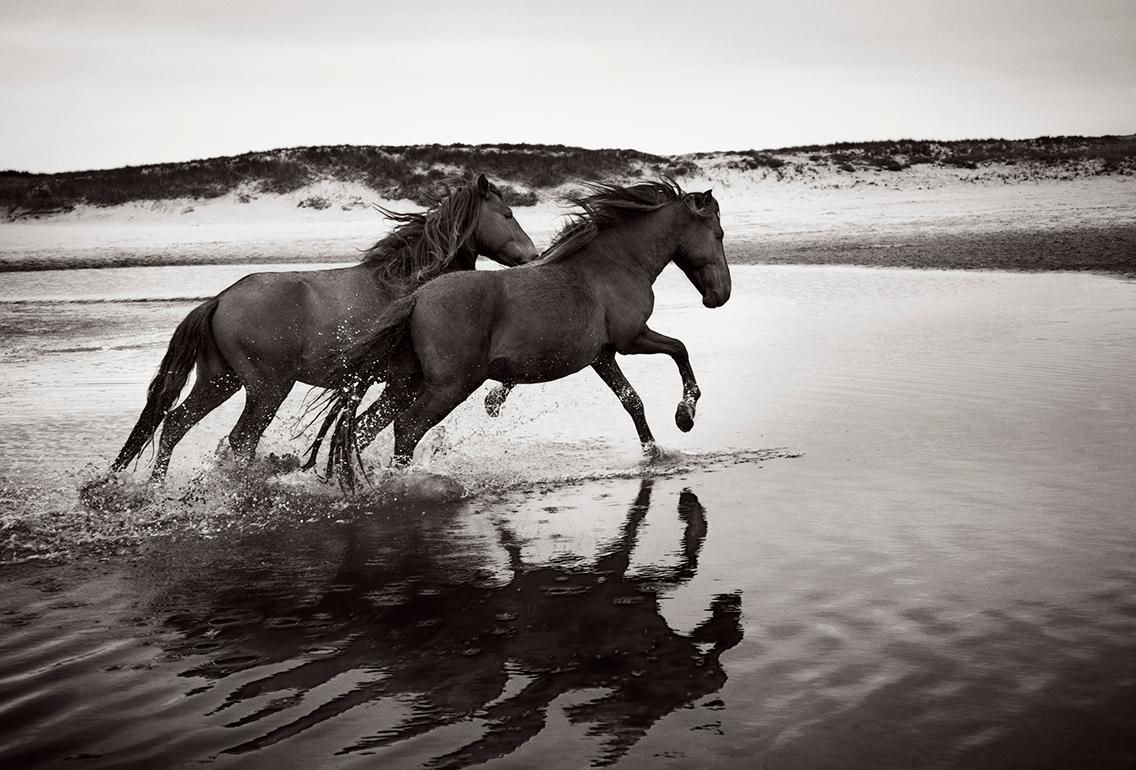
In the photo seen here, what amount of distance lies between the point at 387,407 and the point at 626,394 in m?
1.50

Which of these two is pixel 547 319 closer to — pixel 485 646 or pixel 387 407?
pixel 387 407

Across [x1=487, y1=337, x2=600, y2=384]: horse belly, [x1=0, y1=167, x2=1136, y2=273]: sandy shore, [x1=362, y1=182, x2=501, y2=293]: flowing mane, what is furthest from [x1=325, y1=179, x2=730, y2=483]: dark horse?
[x1=0, y1=167, x2=1136, y2=273]: sandy shore

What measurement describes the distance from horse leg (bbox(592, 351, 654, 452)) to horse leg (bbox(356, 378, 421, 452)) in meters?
1.17

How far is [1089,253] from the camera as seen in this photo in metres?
20.0

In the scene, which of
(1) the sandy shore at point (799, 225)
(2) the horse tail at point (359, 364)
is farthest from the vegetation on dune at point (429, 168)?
(2) the horse tail at point (359, 364)

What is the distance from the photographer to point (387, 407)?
22.4ft

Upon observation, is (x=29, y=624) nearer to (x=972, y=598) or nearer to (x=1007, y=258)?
(x=972, y=598)

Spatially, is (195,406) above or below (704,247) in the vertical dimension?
below

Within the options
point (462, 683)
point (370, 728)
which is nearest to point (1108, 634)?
point (462, 683)

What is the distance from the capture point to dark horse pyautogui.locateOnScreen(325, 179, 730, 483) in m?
6.41

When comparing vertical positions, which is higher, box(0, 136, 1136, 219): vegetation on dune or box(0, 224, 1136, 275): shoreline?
box(0, 136, 1136, 219): vegetation on dune

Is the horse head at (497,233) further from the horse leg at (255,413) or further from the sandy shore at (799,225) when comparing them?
the sandy shore at (799,225)

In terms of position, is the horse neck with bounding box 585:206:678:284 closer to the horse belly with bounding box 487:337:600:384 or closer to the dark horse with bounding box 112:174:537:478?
the horse belly with bounding box 487:337:600:384

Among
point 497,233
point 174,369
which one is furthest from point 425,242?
point 174,369
